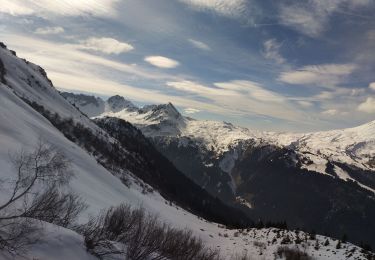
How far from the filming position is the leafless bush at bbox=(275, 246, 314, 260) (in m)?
35.2

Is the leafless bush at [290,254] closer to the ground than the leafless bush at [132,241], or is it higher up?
closer to the ground

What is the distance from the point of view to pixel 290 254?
3706cm

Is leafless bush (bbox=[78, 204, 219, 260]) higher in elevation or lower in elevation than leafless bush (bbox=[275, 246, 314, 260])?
higher

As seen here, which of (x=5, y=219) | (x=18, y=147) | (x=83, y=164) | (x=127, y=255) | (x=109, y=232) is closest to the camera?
(x=5, y=219)

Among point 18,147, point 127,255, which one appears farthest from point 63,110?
point 127,255

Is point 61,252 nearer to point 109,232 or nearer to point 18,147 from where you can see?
point 109,232

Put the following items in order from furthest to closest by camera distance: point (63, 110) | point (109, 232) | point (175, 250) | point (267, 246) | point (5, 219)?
1. point (63, 110)
2. point (267, 246)
3. point (175, 250)
4. point (109, 232)
5. point (5, 219)

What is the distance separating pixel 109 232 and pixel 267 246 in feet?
91.8

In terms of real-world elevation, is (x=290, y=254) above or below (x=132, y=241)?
below

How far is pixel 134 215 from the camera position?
984 inches

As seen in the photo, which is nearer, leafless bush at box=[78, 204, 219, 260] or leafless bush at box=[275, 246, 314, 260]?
leafless bush at box=[78, 204, 219, 260]

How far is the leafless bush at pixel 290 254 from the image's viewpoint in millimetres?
35250

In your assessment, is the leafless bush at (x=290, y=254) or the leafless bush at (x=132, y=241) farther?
the leafless bush at (x=290, y=254)

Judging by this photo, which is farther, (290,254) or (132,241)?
(290,254)
